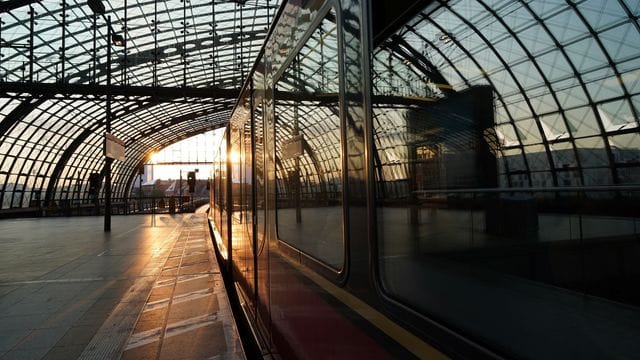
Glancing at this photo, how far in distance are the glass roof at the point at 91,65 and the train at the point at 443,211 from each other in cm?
1980

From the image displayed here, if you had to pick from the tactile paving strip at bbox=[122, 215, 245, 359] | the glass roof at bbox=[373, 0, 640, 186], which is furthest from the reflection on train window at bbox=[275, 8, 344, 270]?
the tactile paving strip at bbox=[122, 215, 245, 359]

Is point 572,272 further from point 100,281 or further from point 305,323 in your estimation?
point 100,281

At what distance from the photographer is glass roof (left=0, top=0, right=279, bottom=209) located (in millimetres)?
23281

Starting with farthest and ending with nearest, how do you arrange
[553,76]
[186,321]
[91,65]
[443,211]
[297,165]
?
[91,65]
[186,321]
[297,165]
[443,211]
[553,76]

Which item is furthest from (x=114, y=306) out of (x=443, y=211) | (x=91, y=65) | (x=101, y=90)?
(x=91, y=65)

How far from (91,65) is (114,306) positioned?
1179 inches

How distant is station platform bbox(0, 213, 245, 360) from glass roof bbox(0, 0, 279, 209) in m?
10.7

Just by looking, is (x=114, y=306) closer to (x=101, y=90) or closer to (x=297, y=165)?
(x=297, y=165)

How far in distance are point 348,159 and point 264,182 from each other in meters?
2.08

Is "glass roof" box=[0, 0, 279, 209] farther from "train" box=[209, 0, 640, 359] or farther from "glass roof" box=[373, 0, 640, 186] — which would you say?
"glass roof" box=[373, 0, 640, 186]

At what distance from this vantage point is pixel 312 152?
8.75 feet

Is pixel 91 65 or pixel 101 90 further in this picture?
pixel 91 65

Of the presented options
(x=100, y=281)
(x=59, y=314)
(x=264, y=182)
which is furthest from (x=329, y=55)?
(x=100, y=281)

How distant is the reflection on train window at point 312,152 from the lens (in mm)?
2207
